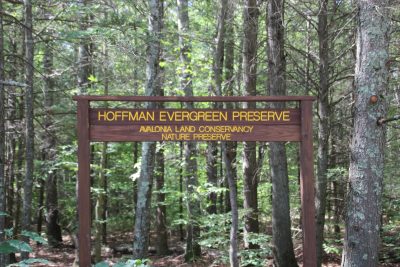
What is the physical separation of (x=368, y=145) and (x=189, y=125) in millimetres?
2295

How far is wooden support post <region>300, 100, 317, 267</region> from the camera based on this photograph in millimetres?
4711

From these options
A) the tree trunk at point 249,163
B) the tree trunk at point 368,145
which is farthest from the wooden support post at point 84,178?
the tree trunk at point 249,163

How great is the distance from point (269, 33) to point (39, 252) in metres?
12.0

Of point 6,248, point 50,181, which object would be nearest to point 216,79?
point 6,248

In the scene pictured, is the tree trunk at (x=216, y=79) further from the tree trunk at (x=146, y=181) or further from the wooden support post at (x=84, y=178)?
the wooden support post at (x=84, y=178)

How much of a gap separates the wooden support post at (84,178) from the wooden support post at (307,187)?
8.46 feet

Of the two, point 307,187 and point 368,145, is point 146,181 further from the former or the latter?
point 368,145

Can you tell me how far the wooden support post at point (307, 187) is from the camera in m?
4.71

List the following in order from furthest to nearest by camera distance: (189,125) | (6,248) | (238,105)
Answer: (238,105), (189,125), (6,248)

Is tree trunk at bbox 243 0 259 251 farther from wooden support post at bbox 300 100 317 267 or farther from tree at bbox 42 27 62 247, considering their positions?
tree at bbox 42 27 62 247

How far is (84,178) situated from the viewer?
4.69m

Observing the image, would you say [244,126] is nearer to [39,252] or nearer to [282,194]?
[282,194]

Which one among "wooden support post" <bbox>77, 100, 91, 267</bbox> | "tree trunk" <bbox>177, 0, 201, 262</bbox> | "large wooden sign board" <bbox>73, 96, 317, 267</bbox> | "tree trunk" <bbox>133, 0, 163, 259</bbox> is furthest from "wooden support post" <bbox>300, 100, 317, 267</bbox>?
"tree trunk" <bbox>177, 0, 201, 262</bbox>

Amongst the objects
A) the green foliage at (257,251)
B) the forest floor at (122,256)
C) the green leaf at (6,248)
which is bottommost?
the forest floor at (122,256)
